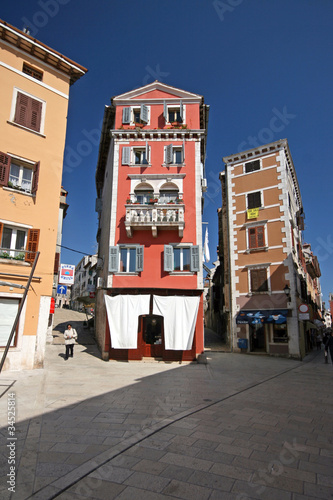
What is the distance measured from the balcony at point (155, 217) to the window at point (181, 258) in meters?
0.97

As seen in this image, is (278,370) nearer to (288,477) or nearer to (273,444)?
(273,444)

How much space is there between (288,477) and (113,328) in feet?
46.5

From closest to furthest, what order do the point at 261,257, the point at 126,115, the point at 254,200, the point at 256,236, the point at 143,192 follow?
the point at 143,192
the point at 126,115
the point at 261,257
the point at 256,236
the point at 254,200

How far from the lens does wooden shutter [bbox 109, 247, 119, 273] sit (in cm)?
1961

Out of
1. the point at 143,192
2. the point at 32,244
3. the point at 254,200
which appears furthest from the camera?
the point at 254,200

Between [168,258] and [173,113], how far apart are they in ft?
36.7

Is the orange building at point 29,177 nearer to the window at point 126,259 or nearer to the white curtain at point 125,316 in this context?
the white curtain at point 125,316

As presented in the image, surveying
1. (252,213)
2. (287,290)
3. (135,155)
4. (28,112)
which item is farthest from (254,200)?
(28,112)

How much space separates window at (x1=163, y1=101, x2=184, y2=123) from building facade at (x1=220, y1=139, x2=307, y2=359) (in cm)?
773

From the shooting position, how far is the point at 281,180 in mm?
26250

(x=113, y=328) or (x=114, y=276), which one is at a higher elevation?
(x=114, y=276)

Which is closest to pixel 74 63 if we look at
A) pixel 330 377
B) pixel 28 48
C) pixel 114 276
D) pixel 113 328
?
pixel 28 48

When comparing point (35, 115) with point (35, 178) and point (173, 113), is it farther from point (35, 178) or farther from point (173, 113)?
point (173, 113)

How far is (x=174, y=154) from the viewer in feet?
72.8
